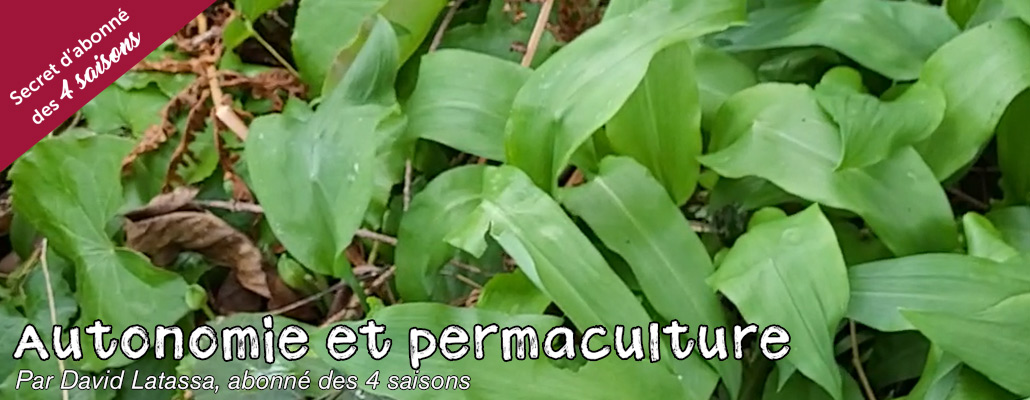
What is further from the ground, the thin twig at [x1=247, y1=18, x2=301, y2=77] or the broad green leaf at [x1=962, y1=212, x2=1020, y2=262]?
the thin twig at [x1=247, y1=18, x2=301, y2=77]

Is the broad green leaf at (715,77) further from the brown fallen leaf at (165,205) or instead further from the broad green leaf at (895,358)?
the brown fallen leaf at (165,205)

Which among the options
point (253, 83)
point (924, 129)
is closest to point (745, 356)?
point (924, 129)

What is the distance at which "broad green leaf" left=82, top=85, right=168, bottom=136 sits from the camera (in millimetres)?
869

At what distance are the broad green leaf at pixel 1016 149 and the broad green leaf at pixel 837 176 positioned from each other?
90 millimetres

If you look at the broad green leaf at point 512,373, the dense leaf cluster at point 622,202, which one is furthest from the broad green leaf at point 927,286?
the broad green leaf at point 512,373

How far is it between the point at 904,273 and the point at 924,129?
9cm

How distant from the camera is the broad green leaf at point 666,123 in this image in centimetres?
66

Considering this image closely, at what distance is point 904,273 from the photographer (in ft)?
1.94

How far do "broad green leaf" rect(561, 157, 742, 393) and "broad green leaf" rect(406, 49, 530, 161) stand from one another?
83 millimetres

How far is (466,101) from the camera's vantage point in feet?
2.32

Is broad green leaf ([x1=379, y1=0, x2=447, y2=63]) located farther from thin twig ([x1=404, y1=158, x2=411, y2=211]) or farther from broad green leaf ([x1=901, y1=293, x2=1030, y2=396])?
broad green leaf ([x1=901, y1=293, x2=1030, y2=396])

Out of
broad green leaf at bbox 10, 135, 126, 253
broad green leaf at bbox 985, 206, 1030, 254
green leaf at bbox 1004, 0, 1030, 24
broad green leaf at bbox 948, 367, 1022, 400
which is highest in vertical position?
green leaf at bbox 1004, 0, 1030, 24

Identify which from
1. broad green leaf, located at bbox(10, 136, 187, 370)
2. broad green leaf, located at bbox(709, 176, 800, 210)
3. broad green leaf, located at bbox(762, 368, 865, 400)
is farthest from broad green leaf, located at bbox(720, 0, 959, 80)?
broad green leaf, located at bbox(10, 136, 187, 370)

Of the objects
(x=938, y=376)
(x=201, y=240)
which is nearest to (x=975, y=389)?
(x=938, y=376)
